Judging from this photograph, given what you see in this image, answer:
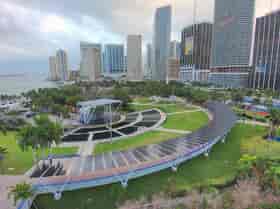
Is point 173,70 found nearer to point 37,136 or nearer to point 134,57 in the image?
point 134,57

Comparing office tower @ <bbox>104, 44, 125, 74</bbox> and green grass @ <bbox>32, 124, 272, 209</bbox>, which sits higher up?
office tower @ <bbox>104, 44, 125, 74</bbox>

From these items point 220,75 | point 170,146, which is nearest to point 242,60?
point 220,75

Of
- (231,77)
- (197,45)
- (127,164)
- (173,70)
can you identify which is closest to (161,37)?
(197,45)

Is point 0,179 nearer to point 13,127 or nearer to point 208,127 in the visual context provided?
point 13,127

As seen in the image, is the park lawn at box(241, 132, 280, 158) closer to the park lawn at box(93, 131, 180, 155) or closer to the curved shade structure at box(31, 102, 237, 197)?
the curved shade structure at box(31, 102, 237, 197)

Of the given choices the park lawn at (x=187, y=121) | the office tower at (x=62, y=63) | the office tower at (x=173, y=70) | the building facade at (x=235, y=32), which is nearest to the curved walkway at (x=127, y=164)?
the park lawn at (x=187, y=121)

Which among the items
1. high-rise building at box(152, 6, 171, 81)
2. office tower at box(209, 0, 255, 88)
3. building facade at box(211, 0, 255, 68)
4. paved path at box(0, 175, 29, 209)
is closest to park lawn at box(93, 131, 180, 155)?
paved path at box(0, 175, 29, 209)

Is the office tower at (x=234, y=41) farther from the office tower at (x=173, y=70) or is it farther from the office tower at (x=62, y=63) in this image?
the office tower at (x=62, y=63)
